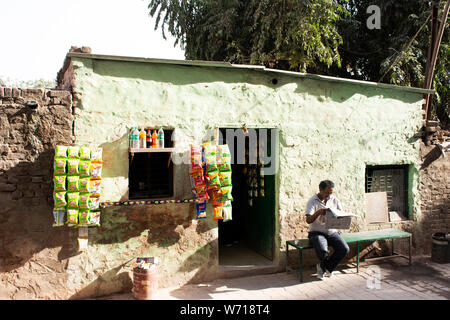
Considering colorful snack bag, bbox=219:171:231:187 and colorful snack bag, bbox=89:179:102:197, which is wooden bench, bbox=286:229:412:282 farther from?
colorful snack bag, bbox=89:179:102:197

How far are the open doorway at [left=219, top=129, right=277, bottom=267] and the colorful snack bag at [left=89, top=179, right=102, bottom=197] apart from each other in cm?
237

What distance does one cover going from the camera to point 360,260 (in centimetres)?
Answer: 682

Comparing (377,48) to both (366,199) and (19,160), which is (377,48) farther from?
(19,160)

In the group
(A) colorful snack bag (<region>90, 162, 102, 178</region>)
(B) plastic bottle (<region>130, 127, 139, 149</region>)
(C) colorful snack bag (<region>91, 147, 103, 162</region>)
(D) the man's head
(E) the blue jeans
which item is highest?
(B) plastic bottle (<region>130, 127, 139, 149</region>)

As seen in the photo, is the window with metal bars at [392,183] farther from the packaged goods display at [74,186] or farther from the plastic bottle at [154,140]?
the packaged goods display at [74,186]

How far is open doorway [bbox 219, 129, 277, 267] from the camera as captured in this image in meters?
6.49

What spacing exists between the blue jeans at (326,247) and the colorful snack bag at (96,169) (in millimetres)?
3450

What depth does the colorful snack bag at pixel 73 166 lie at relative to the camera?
4.69 meters

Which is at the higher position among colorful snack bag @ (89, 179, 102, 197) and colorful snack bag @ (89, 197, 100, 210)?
colorful snack bag @ (89, 179, 102, 197)

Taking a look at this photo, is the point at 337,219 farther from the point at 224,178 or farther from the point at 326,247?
the point at 224,178

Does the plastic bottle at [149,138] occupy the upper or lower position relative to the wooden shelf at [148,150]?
upper

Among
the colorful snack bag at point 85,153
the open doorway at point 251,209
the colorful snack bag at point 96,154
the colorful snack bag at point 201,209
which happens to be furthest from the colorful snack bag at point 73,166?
the open doorway at point 251,209

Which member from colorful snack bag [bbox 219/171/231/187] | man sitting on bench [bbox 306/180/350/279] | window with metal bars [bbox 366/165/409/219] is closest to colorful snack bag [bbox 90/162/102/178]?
colorful snack bag [bbox 219/171/231/187]

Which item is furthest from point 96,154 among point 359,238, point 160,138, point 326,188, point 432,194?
point 432,194
